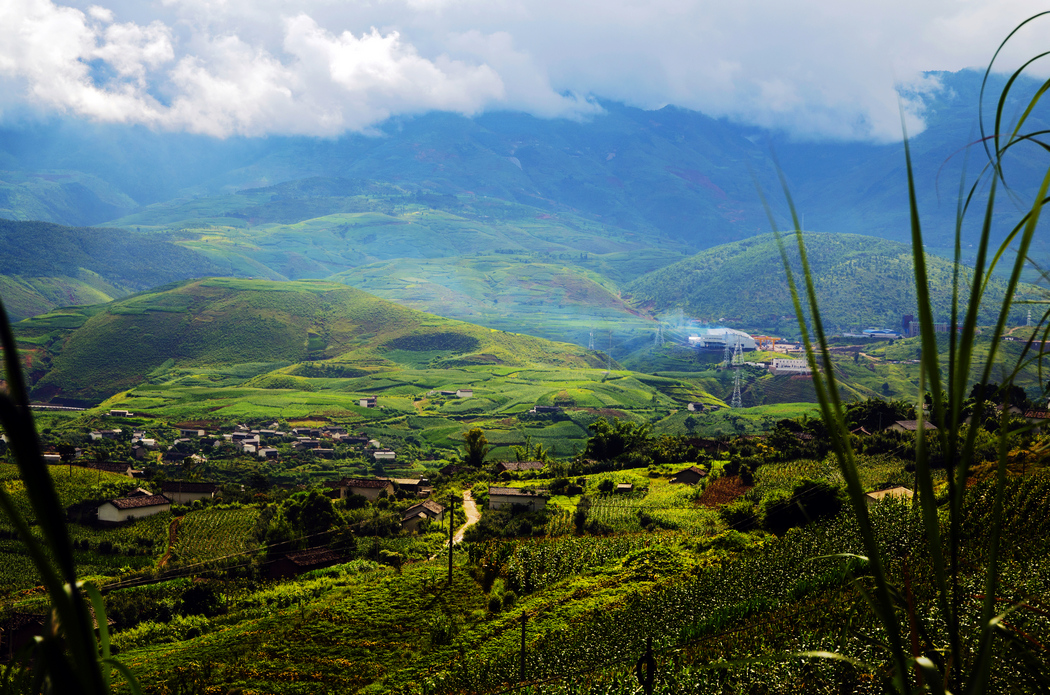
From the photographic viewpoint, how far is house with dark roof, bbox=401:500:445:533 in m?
27.0

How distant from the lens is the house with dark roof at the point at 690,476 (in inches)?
1083

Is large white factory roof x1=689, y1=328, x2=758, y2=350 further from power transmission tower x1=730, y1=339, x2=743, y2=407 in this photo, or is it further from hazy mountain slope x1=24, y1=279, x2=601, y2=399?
hazy mountain slope x1=24, y1=279, x2=601, y2=399

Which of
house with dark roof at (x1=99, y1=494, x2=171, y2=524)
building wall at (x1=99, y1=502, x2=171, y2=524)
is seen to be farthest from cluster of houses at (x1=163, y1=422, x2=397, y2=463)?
building wall at (x1=99, y1=502, x2=171, y2=524)

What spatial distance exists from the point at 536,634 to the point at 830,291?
390ft

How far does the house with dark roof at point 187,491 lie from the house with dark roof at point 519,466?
13.2 metres

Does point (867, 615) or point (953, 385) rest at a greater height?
point (953, 385)

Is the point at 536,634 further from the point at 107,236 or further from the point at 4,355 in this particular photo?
the point at 107,236

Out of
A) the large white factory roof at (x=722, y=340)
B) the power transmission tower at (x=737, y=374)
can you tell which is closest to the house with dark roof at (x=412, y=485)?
the power transmission tower at (x=737, y=374)

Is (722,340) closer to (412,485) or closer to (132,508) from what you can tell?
(412,485)

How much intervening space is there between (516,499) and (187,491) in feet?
53.2

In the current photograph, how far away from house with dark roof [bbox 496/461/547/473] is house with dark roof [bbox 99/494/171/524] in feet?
48.0

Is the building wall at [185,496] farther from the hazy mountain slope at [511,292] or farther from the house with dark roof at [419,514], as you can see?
the hazy mountain slope at [511,292]

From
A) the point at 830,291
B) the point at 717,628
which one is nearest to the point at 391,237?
the point at 830,291

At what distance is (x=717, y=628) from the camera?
948cm
